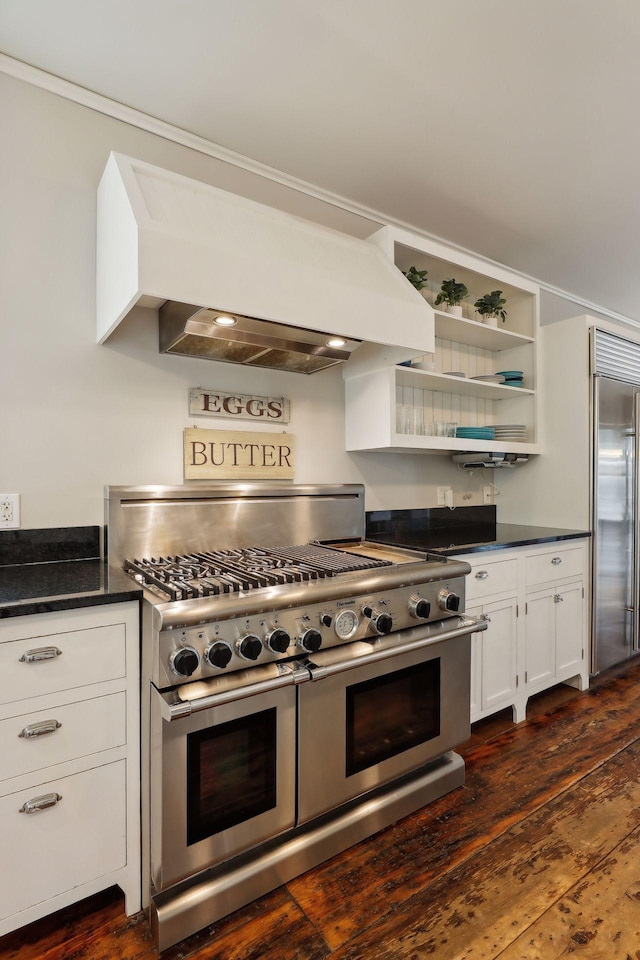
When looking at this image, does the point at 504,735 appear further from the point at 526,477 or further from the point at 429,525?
the point at 526,477

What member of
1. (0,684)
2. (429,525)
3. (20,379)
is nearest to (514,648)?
(429,525)

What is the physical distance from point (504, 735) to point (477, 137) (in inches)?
109

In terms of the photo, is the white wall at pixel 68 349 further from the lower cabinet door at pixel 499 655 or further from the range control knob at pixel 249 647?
the lower cabinet door at pixel 499 655

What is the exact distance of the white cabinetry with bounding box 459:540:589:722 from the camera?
2.43 meters

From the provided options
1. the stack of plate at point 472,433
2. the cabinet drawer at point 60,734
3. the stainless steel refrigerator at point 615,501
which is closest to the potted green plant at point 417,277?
the stack of plate at point 472,433

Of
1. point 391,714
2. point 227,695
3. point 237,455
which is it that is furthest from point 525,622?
point 227,695

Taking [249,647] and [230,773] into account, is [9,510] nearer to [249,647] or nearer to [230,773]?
[249,647]

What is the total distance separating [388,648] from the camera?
1.77 meters

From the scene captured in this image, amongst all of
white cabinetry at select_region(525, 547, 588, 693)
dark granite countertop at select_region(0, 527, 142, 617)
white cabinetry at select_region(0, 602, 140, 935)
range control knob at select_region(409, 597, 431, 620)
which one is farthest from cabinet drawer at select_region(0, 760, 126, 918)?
white cabinetry at select_region(525, 547, 588, 693)

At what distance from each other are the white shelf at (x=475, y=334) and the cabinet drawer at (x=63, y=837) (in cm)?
244

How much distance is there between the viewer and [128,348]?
6.66 feet

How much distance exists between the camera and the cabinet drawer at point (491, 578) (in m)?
2.38

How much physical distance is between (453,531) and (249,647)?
1883mm

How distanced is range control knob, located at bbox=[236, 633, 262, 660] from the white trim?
206 centimetres
